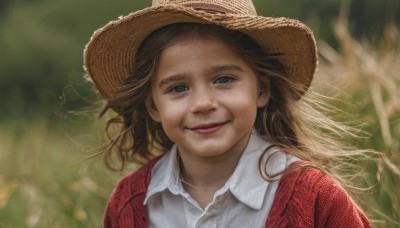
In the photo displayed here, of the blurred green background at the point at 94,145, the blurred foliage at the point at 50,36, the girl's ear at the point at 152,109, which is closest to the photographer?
the girl's ear at the point at 152,109

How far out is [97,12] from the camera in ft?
76.2

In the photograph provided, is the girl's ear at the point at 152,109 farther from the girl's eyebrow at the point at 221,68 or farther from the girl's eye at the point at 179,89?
the girl's eyebrow at the point at 221,68

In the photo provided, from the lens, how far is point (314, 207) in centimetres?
278

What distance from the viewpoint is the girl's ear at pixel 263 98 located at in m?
3.03

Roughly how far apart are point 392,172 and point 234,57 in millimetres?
998

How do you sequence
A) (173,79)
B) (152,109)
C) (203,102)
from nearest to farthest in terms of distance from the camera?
(203,102)
(173,79)
(152,109)

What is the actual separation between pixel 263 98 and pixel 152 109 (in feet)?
1.40

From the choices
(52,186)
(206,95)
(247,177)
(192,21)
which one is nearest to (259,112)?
(247,177)

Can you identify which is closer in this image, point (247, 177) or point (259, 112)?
point (247, 177)

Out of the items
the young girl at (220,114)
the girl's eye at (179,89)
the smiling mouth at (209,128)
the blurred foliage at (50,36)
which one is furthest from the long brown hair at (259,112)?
the blurred foliage at (50,36)

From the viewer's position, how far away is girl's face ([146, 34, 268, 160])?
2.78 metres

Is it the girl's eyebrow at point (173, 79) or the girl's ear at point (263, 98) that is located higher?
the girl's eyebrow at point (173, 79)

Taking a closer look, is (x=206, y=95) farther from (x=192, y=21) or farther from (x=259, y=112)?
(x=259, y=112)

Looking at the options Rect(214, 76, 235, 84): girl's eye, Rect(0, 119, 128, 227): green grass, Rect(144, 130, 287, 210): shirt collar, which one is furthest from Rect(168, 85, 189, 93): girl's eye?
Rect(0, 119, 128, 227): green grass
